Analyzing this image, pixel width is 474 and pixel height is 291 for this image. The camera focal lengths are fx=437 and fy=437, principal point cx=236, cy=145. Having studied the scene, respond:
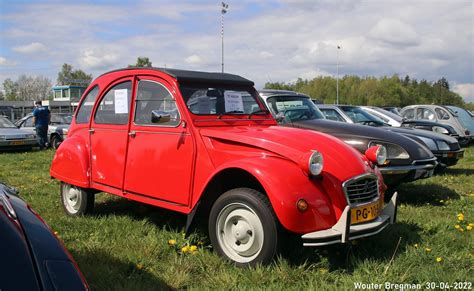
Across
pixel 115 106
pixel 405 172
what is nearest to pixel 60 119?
pixel 115 106

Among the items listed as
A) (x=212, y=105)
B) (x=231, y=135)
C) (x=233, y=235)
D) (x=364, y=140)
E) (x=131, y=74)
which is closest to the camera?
(x=233, y=235)

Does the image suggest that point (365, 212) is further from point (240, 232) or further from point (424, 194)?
point (424, 194)

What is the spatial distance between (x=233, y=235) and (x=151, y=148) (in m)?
1.44

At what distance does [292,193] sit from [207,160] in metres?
1.01

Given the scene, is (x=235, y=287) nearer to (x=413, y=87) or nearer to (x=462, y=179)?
(x=462, y=179)

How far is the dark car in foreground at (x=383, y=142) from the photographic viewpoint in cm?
642

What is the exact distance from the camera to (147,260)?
4121 millimetres

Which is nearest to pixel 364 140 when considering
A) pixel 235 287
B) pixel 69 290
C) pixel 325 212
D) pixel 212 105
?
pixel 212 105

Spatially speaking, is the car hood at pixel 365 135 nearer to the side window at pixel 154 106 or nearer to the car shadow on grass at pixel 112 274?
the side window at pixel 154 106

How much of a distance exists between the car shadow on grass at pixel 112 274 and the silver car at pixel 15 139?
12.8m

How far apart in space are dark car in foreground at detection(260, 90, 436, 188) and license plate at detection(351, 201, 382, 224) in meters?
2.27

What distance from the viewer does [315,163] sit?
3.74 metres

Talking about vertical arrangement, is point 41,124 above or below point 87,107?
below

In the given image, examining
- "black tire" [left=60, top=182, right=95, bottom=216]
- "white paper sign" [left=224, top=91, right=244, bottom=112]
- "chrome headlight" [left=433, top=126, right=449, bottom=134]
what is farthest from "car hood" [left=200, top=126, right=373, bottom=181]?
"chrome headlight" [left=433, top=126, right=449, bottom=134]
